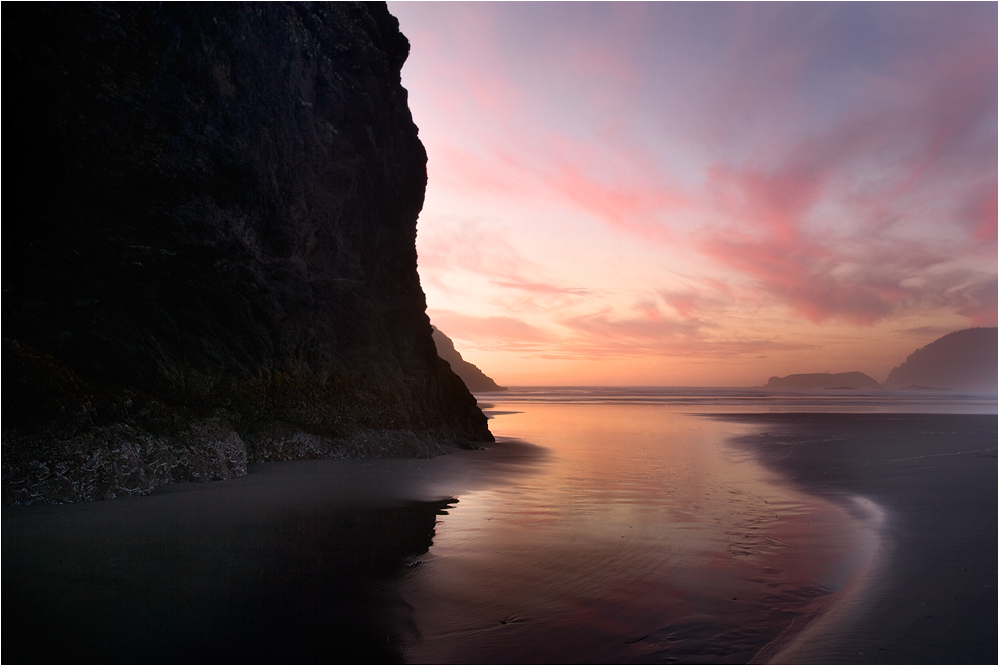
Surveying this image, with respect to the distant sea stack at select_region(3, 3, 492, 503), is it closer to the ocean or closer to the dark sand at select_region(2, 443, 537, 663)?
the ocean

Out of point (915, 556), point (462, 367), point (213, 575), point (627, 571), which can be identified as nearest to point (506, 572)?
point (627, 571)

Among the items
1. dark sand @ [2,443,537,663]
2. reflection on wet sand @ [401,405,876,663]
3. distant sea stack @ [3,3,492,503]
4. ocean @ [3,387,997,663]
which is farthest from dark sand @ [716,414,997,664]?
distant sea stack @ [3,3,492,503]

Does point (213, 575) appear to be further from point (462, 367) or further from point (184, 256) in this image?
point (462, 367)

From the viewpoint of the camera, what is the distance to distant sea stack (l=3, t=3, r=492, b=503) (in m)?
9.70

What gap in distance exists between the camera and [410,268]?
64.4 ft

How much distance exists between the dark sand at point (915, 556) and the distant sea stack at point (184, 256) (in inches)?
386

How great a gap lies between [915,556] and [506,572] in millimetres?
5145

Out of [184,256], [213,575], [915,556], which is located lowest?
[213,575]

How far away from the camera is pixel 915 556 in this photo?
6.77 metres

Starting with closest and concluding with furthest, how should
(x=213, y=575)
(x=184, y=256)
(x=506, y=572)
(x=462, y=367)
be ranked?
(x=213, y=575)
(x=506, y=572)
(x=184, y=256)
(x=462, y=367)

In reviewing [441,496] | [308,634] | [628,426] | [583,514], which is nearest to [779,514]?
[583,514]

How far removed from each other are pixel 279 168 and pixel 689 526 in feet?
42.2

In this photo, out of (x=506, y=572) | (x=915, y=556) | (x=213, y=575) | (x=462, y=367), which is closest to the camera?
(x=213, y=575)

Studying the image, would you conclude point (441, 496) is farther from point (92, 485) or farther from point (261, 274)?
point (261, 274)
